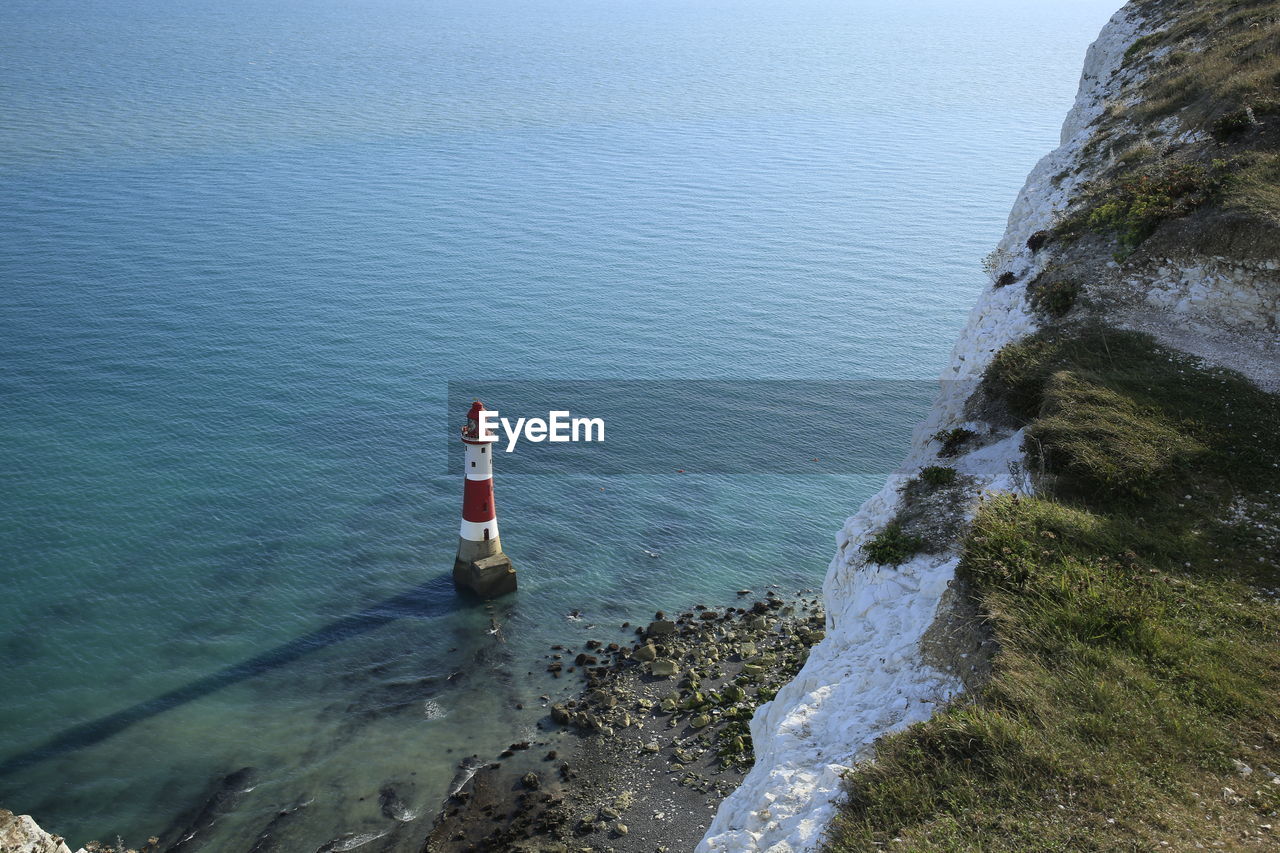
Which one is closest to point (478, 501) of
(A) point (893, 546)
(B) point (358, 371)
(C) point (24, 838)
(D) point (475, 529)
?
(D) point (475, 529)

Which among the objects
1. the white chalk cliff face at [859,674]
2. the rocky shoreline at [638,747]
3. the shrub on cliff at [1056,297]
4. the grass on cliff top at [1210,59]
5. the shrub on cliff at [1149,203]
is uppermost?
the grass on cliff top at [1210,59]

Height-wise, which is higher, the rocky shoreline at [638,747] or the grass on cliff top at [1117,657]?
the grass on cliff top at [1117,657]

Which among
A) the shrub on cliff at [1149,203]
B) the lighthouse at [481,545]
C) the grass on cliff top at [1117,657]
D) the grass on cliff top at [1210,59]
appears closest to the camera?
the grass on cliff top at [1117,657]

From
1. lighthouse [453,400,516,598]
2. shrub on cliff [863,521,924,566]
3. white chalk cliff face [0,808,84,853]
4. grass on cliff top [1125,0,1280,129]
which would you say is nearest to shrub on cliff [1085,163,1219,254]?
grass on cliff top [1125,0,1280,129]

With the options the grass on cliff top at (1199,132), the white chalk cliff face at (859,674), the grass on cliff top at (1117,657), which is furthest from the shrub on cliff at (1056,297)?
the grass on cliff top at (1117,657)

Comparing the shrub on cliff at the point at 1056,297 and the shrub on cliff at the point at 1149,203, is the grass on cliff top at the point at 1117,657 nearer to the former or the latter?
the shrub on cliff at the point at 1056,297

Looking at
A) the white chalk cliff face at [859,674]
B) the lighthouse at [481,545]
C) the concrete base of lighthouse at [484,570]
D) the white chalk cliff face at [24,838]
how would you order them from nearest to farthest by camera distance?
the white chalk cliff face at [859,674] → the white chalk cliff face at [24,838] → the lighthouse at [481,545] → the concrete base of lighthouse at [484,570]

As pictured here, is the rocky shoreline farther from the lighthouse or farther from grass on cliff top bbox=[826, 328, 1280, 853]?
grass on cliff top bbox=[826, 328, 1280, 853]
